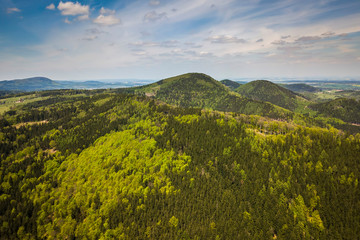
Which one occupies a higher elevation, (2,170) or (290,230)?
(2,170)

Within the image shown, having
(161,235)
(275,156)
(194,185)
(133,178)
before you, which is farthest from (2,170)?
(275,156)

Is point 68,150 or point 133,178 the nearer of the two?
point 133,178

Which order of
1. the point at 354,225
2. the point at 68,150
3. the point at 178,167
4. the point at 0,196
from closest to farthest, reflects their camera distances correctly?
the point at 354,225
the point at 0,196
the point at 178,167
the point at 68,150

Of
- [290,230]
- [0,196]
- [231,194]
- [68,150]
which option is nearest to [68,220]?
[0,196]

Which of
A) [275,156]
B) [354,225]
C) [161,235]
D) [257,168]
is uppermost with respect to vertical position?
[275,156]

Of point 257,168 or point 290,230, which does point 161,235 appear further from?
point 257,168

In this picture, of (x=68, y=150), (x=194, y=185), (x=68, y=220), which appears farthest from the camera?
(x=68, y=150)
